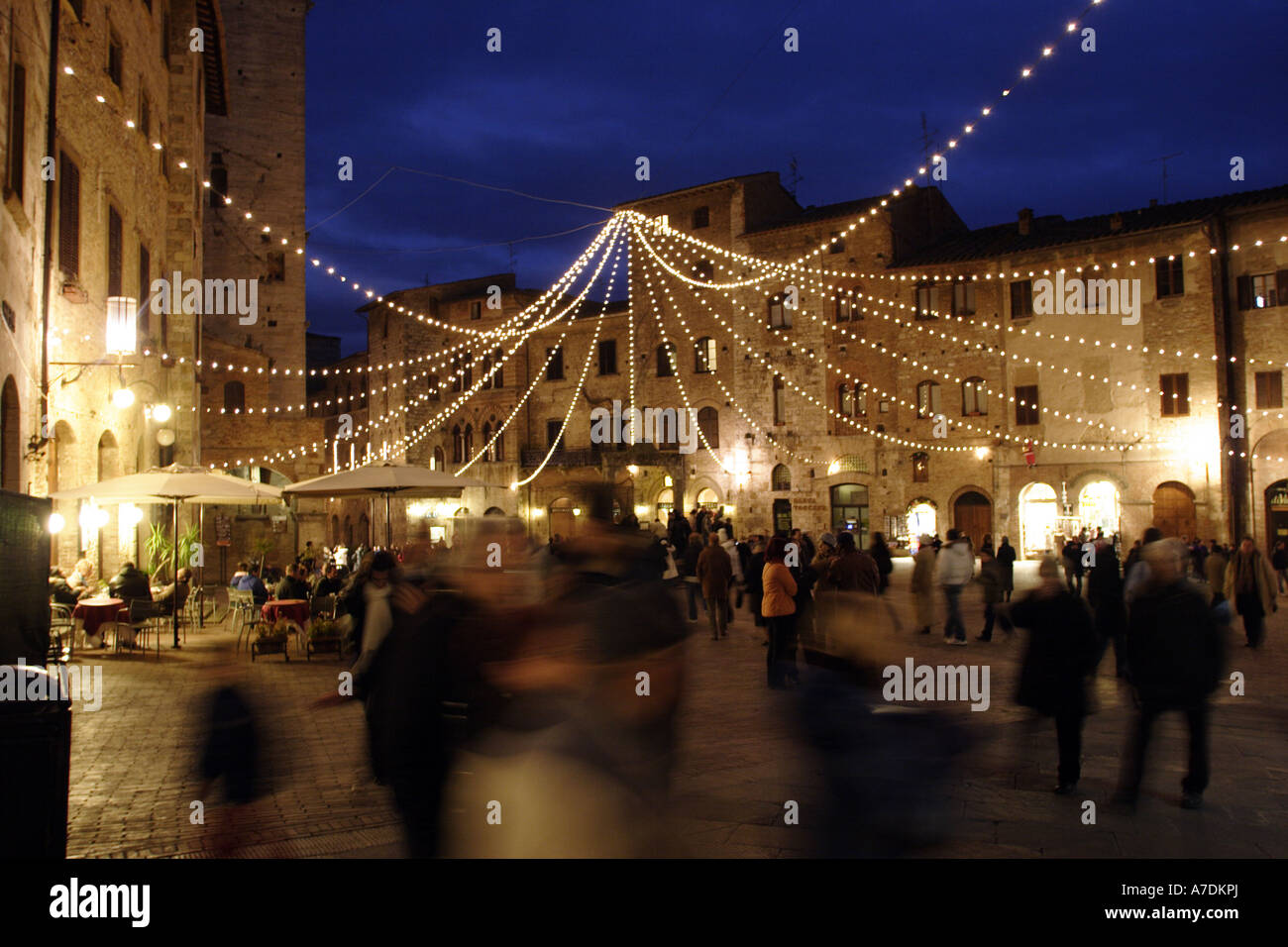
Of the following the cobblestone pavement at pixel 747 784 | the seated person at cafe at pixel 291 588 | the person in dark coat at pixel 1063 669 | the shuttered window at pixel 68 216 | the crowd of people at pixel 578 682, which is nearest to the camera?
the crowd of people at pixel 578 682

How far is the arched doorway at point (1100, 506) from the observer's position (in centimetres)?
2591

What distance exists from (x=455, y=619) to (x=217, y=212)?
29.9 metres

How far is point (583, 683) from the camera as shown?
12.0ft

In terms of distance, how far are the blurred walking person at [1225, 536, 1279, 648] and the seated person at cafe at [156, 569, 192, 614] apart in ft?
38.6

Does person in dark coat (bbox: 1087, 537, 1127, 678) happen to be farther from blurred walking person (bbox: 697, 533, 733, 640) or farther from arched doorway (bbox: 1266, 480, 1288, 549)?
arched doorway (bbox: 1266, 480, 1288, 549)

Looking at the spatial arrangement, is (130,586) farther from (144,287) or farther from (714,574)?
(144,287)

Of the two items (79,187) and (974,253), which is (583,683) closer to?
(79,187)

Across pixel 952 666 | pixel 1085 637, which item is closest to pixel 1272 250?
pixel 952 666

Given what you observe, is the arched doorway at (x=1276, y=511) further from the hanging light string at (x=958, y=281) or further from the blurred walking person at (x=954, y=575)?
the blurred walking person at (x=954, y=575)

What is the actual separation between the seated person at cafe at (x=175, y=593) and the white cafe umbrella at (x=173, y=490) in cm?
14

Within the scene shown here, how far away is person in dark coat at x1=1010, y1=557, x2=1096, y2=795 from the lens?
5461mm

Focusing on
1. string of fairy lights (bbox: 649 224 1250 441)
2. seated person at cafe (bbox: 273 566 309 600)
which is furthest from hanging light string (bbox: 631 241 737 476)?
seated person at cafe (bbox: 273 566 309 600)

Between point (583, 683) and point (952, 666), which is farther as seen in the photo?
point (952, 666)

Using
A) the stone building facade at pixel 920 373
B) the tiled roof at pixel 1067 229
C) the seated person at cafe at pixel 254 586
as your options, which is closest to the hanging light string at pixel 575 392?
the stone building facade at pixel 920 373
